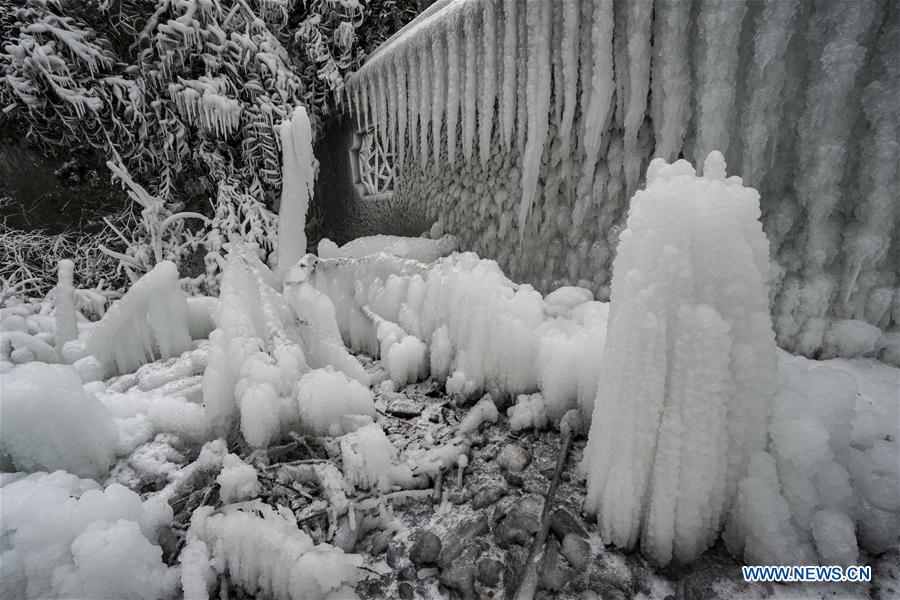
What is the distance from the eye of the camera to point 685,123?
213 cm

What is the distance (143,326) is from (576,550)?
3.67 meters

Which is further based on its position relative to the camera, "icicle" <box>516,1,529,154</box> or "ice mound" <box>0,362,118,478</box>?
"icicle" <box>516,1,529,154</box>

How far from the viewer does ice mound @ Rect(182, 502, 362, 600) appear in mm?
1279

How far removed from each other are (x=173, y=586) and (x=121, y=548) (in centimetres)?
24

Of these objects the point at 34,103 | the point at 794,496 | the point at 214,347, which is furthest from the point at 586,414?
the point at 34,103

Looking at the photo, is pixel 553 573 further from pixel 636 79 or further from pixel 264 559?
pixel 636 79

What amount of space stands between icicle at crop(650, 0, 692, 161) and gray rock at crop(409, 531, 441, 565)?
238cm

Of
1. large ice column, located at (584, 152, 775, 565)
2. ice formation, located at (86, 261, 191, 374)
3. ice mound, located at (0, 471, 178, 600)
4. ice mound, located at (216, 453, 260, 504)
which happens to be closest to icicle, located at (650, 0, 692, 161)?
large ice column, located at (584, 152, 775, 565)

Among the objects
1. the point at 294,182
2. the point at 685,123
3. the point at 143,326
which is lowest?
the point at 143,326

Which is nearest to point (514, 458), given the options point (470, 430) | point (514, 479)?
point (514, 479)

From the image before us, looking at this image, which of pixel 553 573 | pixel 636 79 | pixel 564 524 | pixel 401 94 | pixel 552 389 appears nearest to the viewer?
pixel 553 573

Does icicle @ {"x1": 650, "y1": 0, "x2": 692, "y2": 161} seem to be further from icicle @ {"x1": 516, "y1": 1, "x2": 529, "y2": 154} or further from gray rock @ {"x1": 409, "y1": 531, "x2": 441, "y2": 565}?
gray rock @ {"x1": 409, "y1": 531, "x2": 441, "y2": 565}

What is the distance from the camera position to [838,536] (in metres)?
1.08

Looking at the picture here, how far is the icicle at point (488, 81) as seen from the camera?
9.60ft
